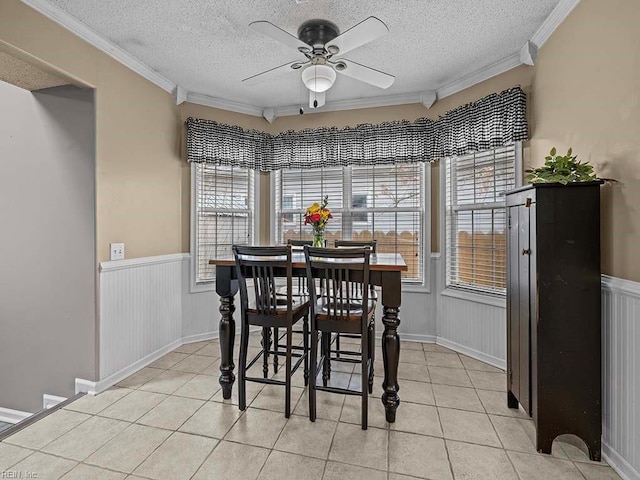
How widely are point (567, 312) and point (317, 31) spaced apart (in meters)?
2.40

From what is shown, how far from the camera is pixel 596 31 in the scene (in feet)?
6.34

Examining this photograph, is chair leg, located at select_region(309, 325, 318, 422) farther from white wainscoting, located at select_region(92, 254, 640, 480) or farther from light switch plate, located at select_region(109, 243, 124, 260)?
light switch plate, located at select_region(109, 243, 124, 260)

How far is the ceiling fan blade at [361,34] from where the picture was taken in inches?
73.9

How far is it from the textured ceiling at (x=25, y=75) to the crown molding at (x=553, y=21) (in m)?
3.52

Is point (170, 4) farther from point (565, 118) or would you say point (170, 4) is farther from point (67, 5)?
point (565, 118)

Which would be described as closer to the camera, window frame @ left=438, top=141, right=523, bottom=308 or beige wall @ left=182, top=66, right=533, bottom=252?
window frame @ left=438, top=141, right=523, bottom=308

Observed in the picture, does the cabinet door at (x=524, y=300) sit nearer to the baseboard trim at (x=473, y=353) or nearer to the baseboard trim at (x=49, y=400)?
the baseboard trim at (x=473, y=353)

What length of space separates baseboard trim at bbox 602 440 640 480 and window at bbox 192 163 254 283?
3379 millimetres

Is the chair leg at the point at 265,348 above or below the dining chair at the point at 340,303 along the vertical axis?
below

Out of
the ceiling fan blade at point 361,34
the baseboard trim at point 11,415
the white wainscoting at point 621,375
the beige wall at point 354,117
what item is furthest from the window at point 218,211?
the white wainscoting at point 621,375

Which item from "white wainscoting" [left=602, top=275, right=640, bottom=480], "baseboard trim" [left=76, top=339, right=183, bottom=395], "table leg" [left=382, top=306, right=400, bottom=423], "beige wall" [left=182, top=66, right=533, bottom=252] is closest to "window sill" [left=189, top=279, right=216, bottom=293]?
"beige wall" [left=182, top=66, right=533, bottom=252]

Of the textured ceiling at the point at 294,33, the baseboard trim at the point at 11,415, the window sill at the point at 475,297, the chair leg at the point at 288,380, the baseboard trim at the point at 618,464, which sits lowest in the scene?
the baseboard trim at the point at 11,415

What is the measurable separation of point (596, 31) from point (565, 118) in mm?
517

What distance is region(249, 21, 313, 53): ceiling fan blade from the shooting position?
6.27 feet
